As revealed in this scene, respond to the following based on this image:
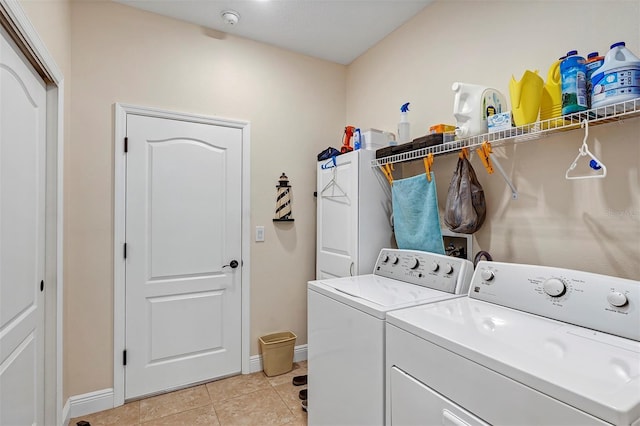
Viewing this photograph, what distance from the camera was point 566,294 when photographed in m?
1.19

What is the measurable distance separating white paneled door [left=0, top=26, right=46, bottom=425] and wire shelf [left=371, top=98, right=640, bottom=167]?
1.87 meters

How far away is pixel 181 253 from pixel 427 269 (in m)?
1.72

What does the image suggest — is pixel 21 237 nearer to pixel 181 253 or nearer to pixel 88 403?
pixel 181 253

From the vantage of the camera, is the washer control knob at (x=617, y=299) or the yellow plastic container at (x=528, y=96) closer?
the washer control knob at (x=617, y=299)

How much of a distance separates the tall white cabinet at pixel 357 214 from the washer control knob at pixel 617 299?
4.23 feet

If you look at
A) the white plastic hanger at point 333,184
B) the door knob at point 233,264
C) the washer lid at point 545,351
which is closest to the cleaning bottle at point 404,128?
the white plastic hanger at point 333,184

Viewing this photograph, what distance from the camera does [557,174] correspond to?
1490 mm

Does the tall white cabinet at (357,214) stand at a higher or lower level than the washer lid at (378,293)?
higher

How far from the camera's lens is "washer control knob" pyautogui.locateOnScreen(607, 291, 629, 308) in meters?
1.04

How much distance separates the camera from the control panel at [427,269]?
63.4 inches

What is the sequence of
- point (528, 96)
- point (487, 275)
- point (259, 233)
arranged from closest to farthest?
point (528, 96)
point (487, 275)
point (259, 233)

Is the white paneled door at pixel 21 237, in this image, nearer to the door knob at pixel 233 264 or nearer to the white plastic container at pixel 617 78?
the door knob at pixel 233 264

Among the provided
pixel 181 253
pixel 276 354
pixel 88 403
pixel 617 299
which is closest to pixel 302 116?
pixel 181 253

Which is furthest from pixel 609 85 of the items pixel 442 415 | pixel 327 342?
pixel 327 342
